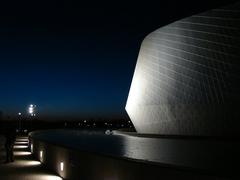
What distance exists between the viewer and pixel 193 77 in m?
19.8

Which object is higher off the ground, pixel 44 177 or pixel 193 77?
pixel 193 77

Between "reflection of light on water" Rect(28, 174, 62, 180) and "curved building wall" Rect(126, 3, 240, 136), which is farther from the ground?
"curved building wall" Rect(126, 3, 240, 136)

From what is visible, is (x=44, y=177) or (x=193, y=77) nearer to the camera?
(x=44, y=177)

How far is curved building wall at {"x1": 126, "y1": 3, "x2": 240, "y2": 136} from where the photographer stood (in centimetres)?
1770

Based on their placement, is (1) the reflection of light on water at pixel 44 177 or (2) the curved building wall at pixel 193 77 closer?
(1) the reflection of light on water at pixel 44 177

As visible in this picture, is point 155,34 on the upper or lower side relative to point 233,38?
upper

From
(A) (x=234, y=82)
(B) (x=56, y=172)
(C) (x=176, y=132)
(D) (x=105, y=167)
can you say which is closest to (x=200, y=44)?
(A) (x=234, y=82)

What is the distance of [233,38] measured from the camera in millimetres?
17719

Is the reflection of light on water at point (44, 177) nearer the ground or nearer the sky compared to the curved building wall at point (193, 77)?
nearer the ground

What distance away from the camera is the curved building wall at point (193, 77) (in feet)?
58.1

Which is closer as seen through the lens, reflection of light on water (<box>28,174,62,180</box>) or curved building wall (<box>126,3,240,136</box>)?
reflection of light on water (<box>28,174,62,180</box>)

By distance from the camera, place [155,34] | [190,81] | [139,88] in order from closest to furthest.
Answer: [190,81]
[155,34]
[139,88]

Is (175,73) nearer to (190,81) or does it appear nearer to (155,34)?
(190,81)

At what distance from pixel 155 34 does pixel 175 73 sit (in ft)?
11.5
